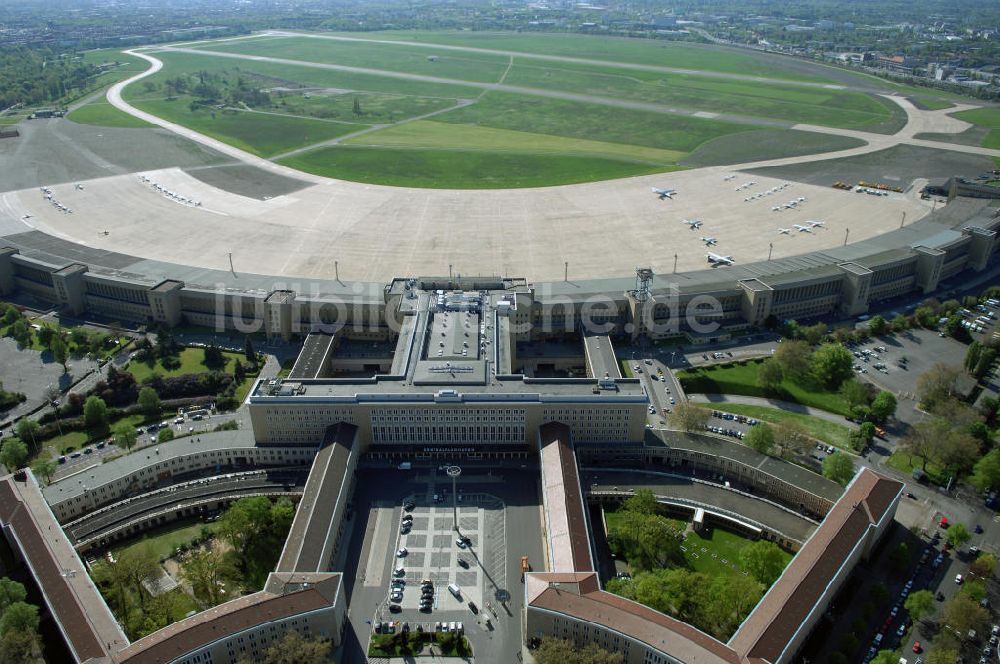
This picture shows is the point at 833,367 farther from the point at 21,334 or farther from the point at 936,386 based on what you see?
the point at 21,334

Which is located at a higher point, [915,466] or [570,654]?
[570,654]

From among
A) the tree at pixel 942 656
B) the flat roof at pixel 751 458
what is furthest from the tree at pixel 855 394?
the tree at pixel 942 656

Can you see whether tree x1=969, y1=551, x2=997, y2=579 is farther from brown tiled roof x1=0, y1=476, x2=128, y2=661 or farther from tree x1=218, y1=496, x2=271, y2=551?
brown tiled roof x1=0, y1=476, x2=128, y2=661

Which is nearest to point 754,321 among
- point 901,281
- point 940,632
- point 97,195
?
point 901,281

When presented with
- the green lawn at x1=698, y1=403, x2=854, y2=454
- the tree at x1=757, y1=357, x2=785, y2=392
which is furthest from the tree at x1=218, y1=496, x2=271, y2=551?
the tree at x1=757, y1=357, x2=785, y2=392

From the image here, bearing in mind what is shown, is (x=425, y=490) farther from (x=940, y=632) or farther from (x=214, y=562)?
(x=940, y=632)

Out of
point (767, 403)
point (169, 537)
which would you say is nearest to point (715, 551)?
point (767, 403)
